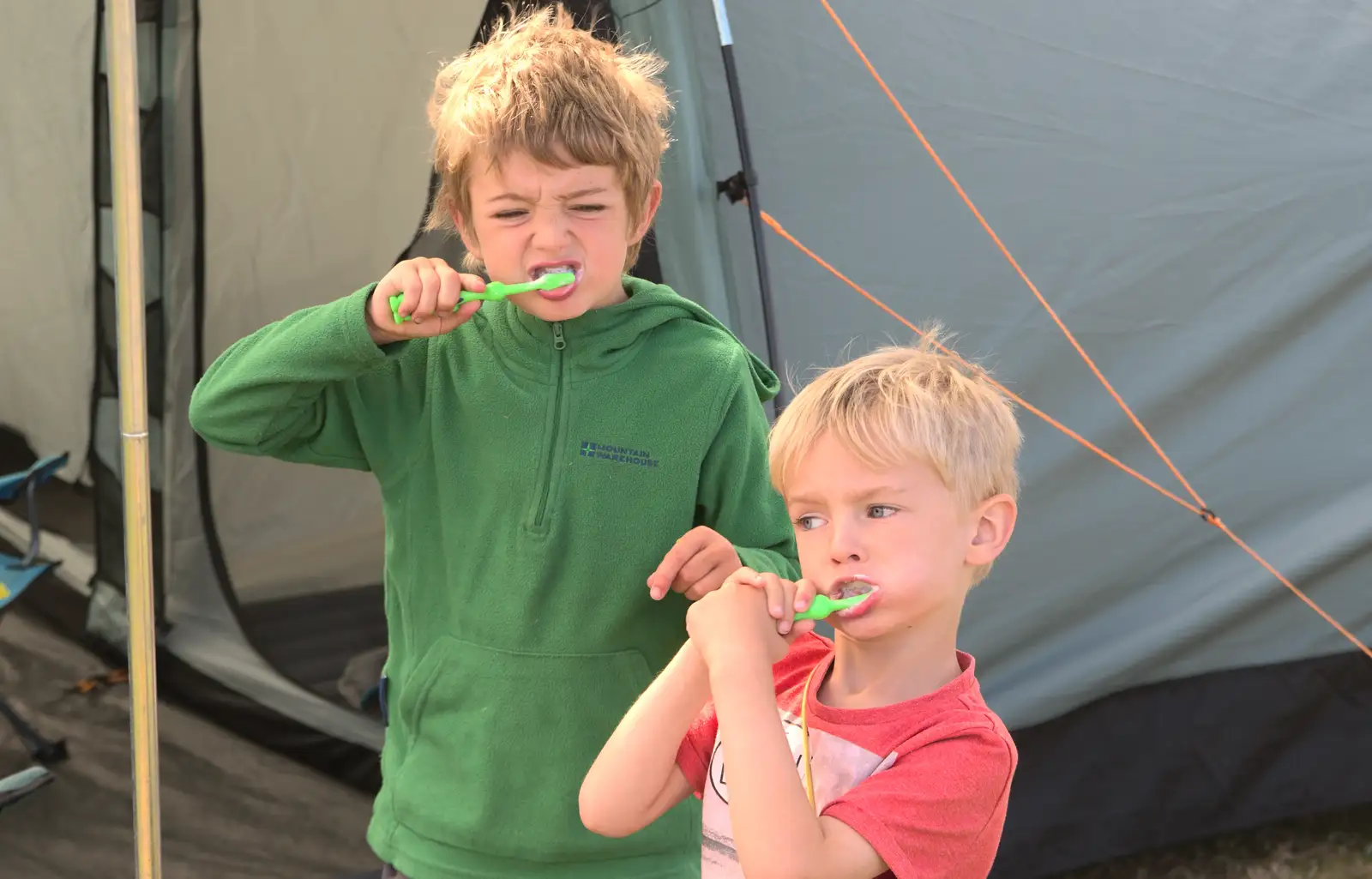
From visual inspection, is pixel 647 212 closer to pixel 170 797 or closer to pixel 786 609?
pixel 786 609

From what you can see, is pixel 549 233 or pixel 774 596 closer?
pixel 774 596

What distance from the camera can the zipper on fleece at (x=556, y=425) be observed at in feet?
3.92

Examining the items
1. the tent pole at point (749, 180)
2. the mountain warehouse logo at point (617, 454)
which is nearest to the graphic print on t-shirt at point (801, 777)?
the mountain warehouse logo at point (617, 454)

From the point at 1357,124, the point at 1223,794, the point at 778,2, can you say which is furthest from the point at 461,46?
the point at 1223,794

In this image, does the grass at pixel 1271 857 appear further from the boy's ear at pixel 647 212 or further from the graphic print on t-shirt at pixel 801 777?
the boy's ear at pixel 647 212

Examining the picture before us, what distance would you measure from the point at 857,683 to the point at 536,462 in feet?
1.09

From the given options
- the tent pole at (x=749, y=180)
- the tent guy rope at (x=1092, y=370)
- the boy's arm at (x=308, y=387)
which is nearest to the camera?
the boy's arm at (x=308, y=387)

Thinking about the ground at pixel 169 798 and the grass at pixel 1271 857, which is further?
the grass at pixel 1271 857

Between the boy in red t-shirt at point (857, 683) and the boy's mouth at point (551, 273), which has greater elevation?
the boy's mouth at point (551, 273)

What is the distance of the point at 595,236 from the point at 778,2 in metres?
1.05

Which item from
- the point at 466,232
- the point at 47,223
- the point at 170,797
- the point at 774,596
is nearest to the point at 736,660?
the point at 774,596

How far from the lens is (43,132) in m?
2.18

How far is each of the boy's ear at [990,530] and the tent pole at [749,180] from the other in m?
0.85

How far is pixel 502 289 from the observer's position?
112 cm
